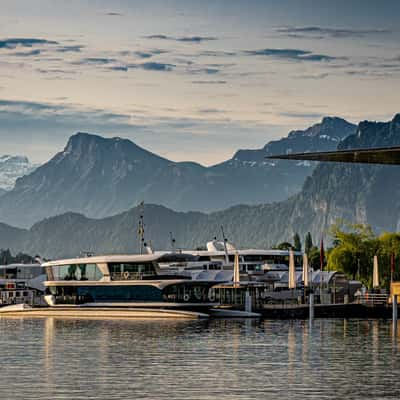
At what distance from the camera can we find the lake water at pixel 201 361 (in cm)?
4206

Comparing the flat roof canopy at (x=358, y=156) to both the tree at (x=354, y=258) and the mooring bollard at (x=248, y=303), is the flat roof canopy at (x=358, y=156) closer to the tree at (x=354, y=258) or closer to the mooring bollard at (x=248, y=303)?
the mooring bollard at (x=248, y=303)

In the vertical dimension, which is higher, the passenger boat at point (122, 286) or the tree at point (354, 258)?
the tree at point (354, 258)

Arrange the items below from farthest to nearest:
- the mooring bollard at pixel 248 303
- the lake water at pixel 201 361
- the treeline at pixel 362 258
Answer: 1. the treeline at pixel 362 258
2. the mooring bollard at pixel 248 303
3. the lake water at pixel 201 361

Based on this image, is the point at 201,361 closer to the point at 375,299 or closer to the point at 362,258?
the point at 375,299

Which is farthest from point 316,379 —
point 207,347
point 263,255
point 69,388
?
point 263,255

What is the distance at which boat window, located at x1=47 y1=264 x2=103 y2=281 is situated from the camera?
96375 mm

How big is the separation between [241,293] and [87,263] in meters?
13.7

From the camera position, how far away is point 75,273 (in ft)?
321

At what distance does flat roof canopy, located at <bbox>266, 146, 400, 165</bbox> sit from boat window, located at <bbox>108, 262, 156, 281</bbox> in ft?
160

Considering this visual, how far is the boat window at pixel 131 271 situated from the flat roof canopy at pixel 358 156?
160 feet

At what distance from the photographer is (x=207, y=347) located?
61.8 metres

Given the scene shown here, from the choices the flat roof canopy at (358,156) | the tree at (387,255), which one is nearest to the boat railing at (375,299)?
the tree at (387,255)

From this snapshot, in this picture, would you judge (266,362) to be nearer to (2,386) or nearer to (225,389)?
(225,389)

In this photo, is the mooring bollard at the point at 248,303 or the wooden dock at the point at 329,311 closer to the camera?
the wooden dock at the point at 329,311
